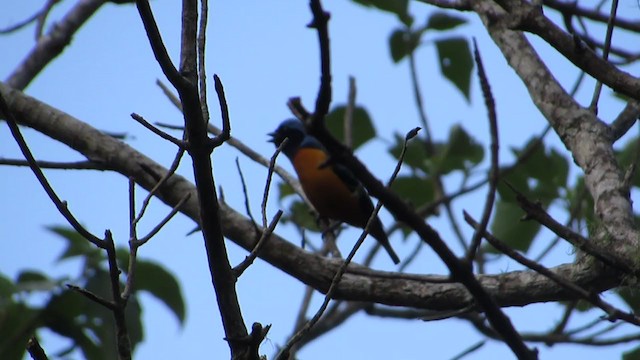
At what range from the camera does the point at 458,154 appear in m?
5.10

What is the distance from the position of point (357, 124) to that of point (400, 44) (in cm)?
53

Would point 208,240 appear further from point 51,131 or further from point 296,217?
point 296,217

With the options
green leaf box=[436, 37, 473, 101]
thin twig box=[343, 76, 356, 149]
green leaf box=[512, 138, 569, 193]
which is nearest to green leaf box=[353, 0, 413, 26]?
green leaf box=[436, 37, 473, 101]

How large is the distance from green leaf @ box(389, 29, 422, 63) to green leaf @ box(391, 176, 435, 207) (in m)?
0.74

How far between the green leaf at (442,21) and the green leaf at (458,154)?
56cm

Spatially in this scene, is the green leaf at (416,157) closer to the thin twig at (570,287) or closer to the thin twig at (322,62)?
the thin twig at (570,287)

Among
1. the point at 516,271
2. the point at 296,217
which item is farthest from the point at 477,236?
the point at 296,217

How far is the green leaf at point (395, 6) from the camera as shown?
4.59m

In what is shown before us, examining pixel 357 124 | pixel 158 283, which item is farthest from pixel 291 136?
pixel 158 283

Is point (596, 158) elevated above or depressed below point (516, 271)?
above

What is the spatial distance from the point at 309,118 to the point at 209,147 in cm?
69

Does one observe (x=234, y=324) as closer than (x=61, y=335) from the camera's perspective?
Yes

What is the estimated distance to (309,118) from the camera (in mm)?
1497

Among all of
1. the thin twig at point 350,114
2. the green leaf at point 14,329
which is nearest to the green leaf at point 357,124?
the thin twig at point 350,114
